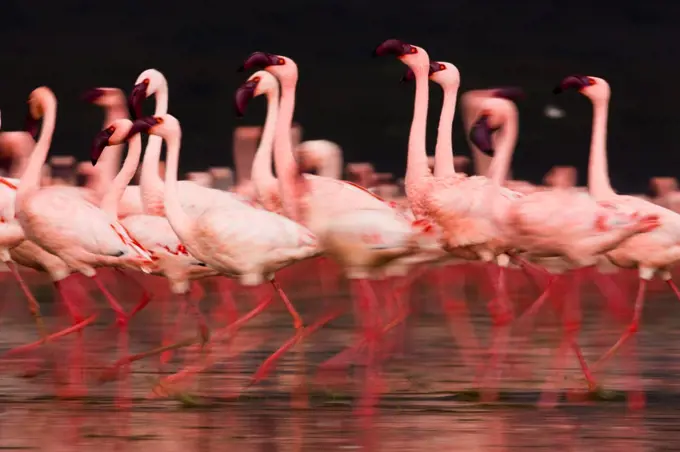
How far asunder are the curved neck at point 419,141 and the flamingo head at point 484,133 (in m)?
0.60

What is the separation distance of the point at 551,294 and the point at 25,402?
130 inches

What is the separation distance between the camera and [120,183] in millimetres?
13336

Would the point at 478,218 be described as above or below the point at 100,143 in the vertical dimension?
below

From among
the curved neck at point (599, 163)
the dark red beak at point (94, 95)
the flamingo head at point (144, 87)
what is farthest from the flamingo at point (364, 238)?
the dark red beak at point (94, 95)

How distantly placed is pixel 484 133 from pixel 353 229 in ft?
5.04

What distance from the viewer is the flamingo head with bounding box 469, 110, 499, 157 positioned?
39.9 feet

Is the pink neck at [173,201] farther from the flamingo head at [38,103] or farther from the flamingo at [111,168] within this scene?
the flamingo at [111,168]

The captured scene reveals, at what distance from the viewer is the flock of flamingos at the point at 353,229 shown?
1121 centimetres

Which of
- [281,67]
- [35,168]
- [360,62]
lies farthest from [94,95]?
[360,62]

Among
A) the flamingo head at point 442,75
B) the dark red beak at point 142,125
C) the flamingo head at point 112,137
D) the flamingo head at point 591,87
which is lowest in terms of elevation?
the flamingo head at point 112,137

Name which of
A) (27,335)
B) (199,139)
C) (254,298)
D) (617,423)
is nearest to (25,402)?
(617,423)

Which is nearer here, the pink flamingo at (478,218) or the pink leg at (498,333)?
the pink leg at (498,333)

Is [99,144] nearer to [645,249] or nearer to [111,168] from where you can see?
[111,168]

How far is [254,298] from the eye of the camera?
58.4ft
